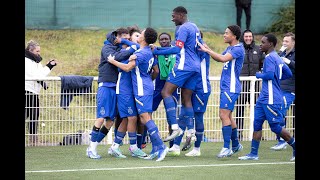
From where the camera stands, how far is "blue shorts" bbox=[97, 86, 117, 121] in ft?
40.1

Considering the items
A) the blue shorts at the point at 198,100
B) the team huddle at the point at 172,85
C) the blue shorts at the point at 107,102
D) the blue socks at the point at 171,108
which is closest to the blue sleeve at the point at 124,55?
the team huddle at the point at 172,85

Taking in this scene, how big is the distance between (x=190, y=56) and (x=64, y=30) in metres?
10.6

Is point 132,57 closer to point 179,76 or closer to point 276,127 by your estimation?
point 179,76

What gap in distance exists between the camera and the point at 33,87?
14055 millimetres

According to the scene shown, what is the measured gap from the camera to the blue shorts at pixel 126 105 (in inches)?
478

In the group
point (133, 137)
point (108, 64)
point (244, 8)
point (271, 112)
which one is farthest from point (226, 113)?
point (244, 8)

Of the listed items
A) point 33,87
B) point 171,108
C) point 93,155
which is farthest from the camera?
point 33,87

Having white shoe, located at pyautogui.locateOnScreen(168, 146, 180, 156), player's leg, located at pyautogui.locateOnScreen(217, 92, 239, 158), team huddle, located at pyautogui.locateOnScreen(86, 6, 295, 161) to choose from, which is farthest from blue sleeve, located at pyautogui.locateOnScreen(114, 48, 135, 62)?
white shoe, located at pyautogui.locateOnScreen(168, 146, 180, 156)

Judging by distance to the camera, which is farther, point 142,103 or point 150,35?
point 142,103

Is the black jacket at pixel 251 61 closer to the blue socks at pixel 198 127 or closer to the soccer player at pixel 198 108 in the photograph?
the soccer player at pixel 198 108

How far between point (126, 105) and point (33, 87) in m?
2.54

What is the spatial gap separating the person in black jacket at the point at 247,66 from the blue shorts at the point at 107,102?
357cm

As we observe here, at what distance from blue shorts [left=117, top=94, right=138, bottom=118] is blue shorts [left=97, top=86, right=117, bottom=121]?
14 cm

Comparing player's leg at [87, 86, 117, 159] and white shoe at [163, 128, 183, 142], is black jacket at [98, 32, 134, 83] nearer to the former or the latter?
player's leg at [87, 86, 117, 159]
